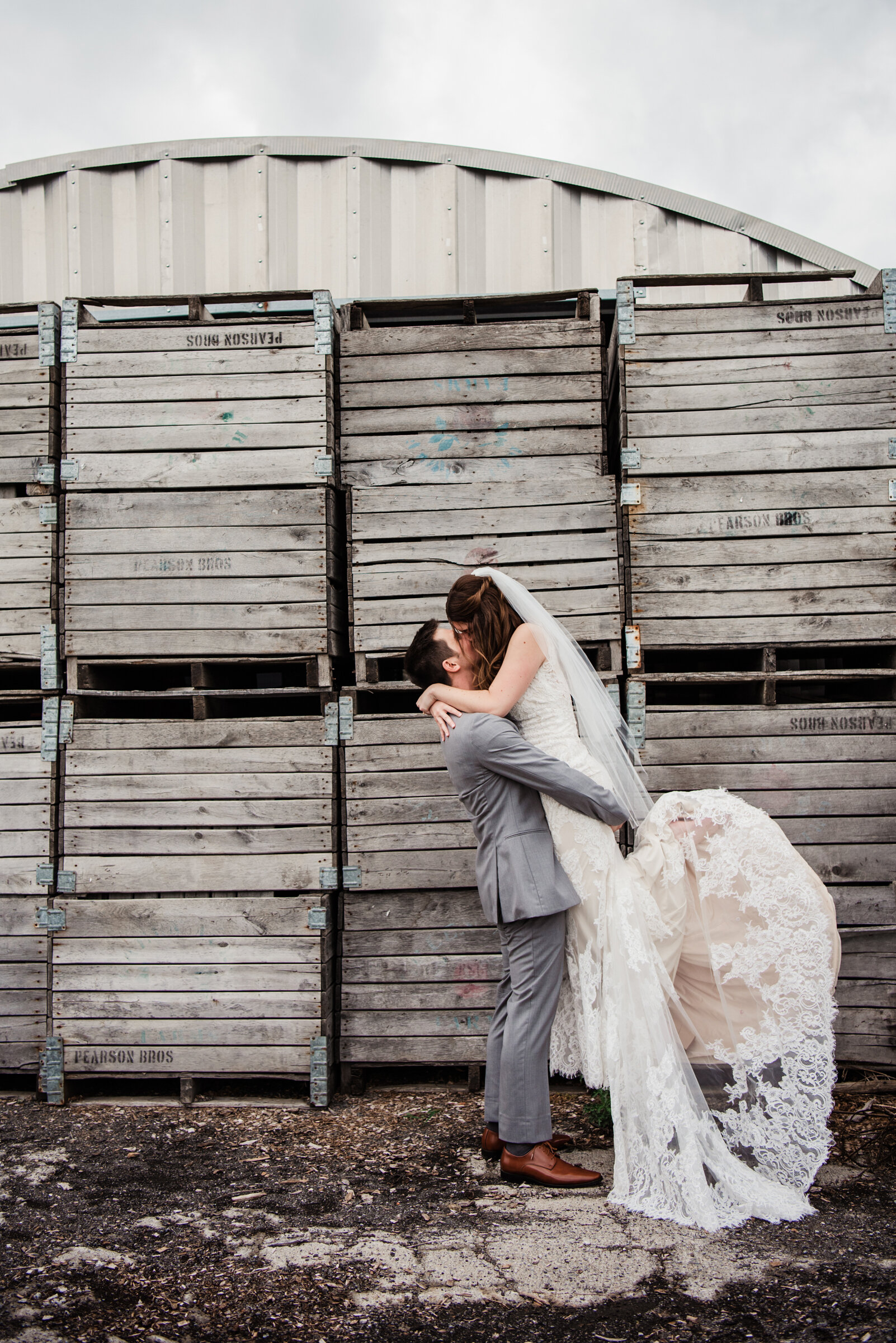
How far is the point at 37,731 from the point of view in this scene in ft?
13.3

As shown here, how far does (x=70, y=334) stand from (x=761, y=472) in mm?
3318

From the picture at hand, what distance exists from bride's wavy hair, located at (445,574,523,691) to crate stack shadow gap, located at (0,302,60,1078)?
208 centimetres

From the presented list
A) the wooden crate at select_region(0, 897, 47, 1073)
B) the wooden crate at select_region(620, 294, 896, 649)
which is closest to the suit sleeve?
the wooden crate at select_region(620, 294, 896, 649)

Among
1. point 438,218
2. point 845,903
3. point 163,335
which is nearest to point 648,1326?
point 845,903

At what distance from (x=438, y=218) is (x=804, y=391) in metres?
2.98

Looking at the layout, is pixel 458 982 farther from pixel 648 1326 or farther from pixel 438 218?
pixel 438 218

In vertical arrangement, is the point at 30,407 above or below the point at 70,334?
below

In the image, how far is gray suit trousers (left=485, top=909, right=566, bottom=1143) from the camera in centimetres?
300

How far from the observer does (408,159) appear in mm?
5754

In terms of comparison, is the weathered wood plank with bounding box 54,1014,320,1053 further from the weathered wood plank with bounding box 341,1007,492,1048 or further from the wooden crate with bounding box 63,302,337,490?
the wooden crate with bounding box 63,302,337,490

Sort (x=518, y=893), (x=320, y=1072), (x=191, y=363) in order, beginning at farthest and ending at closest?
(x=191, y=363), (x=320, y=1072), (x=518, y=893)

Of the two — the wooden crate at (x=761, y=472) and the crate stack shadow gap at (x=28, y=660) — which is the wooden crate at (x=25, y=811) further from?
the wooden crate at (x=761, y=472)

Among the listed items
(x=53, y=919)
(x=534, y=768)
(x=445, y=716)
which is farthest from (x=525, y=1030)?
(x=53, y=919)

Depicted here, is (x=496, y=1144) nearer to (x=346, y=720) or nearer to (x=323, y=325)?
(x=346, y=720)
